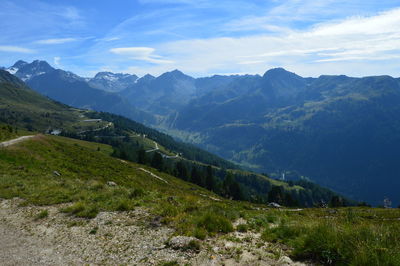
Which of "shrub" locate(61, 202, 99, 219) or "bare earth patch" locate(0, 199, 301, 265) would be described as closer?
"bare earth patch" locate(0, 199, 301, 265)

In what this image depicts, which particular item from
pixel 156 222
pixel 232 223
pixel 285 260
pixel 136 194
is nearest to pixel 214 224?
pixel 232 223

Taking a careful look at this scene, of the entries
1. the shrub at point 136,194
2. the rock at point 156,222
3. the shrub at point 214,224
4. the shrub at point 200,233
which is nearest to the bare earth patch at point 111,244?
the rock at point 156,222

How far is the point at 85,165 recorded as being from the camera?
137ft

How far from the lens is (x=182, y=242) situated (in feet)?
35.3

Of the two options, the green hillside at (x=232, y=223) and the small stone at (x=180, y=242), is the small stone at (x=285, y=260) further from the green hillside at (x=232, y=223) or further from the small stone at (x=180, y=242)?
the small stone at (x=180, y=242)

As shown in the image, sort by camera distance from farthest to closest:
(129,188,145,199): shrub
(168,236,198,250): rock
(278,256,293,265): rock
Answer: (129,188,145,199): shrub → (168,236,198,250): rock → (278,256,293,265): rock

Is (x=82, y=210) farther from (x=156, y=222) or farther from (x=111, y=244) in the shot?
(x=156, y=222)

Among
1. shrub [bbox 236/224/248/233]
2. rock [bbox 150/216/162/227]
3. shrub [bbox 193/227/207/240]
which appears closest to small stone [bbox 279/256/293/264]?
shrub [bbox 236/224/248/233]

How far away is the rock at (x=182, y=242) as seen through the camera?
10.5 m

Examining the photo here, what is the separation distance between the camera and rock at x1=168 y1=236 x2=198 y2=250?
415 inches

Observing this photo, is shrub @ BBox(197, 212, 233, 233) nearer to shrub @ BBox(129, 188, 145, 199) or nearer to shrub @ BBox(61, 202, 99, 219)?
shrub @ BBox(61, 202, 99, 219)

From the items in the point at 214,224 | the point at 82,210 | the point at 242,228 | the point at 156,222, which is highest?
the point at 214,224

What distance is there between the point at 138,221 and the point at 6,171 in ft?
73.0

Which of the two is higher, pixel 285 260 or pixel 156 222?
pixel 285 260
